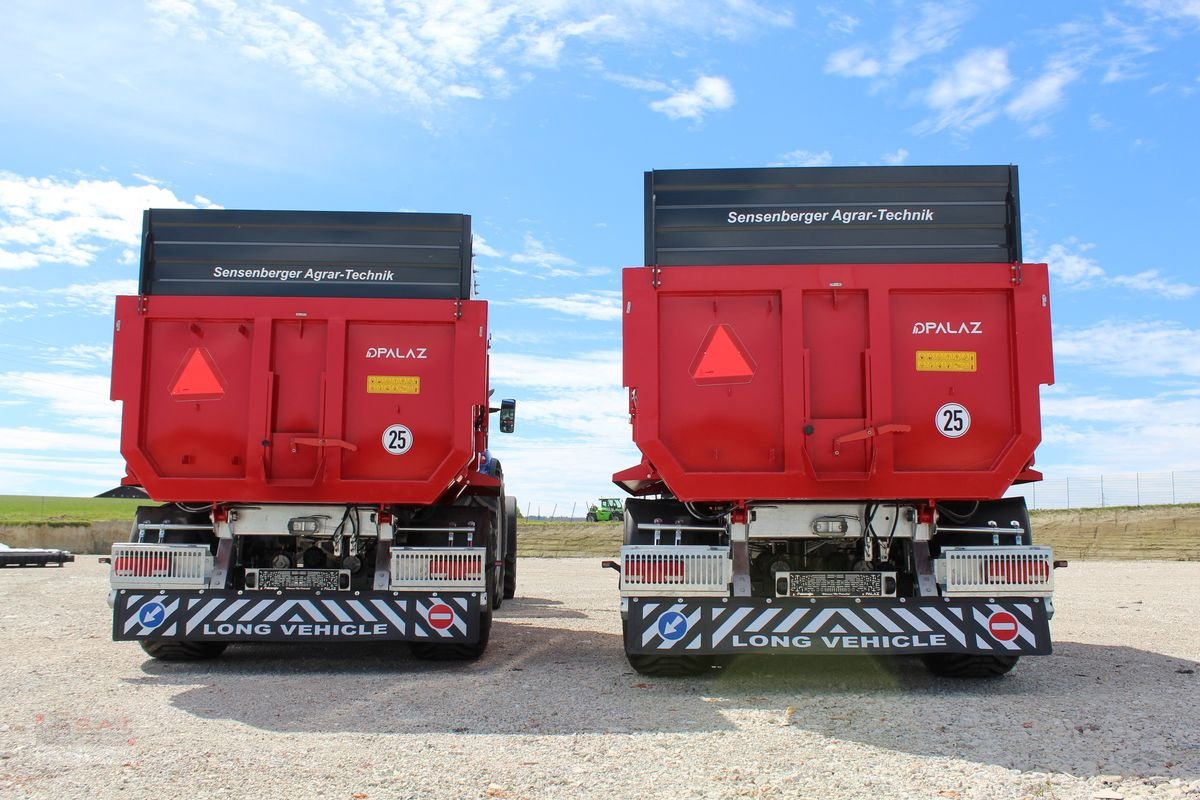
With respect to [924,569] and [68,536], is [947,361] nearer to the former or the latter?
[924,569]

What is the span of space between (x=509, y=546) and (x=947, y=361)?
8.01m

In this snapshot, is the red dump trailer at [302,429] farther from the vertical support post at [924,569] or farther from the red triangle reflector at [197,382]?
the vertical support post at [924,569]

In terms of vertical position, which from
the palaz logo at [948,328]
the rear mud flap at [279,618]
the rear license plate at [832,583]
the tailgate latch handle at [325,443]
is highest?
the palaz logo at [948,328]

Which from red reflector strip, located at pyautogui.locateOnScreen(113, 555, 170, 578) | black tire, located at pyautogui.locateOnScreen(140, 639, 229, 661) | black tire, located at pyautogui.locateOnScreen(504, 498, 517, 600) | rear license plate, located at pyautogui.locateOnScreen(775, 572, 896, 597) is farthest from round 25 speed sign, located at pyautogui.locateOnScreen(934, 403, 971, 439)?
black tire, located at pyautogui.locateOnScreen(504, 498, 517, 600)

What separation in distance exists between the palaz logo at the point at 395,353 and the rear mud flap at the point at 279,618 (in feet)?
6.41

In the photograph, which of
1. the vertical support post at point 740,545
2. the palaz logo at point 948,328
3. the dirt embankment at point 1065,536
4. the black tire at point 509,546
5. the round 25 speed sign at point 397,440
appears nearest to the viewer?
the vertical support post at point 740,545

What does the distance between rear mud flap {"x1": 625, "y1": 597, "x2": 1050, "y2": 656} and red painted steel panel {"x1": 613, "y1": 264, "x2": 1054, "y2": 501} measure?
784 millimetres

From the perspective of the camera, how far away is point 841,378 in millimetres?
7492

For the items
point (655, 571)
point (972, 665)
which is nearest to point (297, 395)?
point (655, 571)

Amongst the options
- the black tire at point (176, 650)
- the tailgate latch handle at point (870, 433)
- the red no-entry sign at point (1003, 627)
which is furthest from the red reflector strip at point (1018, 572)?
the black tire at point (176, 650)

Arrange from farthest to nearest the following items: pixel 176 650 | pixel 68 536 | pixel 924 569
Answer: pixel 68 536, pixel 176 650, pixel 924 569

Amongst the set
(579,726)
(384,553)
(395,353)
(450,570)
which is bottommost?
(579,726)

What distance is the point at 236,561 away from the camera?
8375 millimetres

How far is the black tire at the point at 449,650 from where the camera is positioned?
844cm
